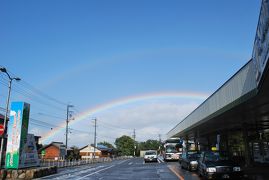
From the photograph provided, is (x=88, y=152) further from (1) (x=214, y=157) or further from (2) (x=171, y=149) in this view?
(1) (x=214, y=157)

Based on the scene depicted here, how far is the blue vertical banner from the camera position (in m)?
26.6

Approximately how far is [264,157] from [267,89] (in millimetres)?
23260

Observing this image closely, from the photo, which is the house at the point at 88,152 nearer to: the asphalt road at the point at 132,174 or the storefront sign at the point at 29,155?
the asphalt road at the point at 132,174

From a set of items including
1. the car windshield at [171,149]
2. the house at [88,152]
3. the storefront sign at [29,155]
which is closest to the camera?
the storefront sign at [29,155]

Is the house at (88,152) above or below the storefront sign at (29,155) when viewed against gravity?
above

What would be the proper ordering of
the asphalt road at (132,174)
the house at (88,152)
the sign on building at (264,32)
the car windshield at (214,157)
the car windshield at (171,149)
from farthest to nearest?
the house at (88,152) → the car windshield at (171,149) → the asphalt road at (132,174) → the car windshield at (214,157) → the sign on building at (264,32)

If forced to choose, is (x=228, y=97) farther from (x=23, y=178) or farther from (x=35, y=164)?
(x=35, y=164)

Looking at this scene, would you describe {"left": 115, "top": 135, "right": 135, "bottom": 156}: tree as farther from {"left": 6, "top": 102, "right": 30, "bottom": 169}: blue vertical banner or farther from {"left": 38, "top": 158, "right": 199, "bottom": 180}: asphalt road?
{"left": 6, "top": 102, "right": 30, "bottom": 169}: blue vertical banner

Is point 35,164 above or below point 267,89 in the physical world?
below

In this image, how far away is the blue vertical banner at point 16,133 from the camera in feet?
87.3

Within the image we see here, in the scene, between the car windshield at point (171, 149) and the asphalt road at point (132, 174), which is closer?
the asphalt road at point (132, 174)

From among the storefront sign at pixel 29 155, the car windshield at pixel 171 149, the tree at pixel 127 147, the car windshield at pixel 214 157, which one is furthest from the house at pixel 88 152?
the car windshield at pixel 214 157

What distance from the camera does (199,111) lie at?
118 ft

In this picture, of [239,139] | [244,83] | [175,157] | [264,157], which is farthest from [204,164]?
[239,139]
